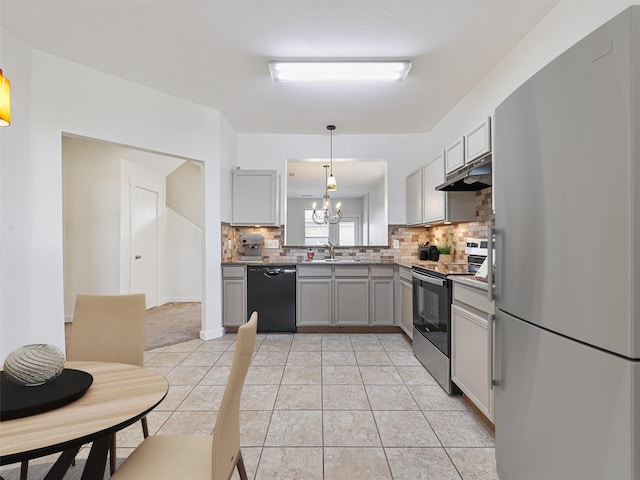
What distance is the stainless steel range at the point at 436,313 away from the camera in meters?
2.41

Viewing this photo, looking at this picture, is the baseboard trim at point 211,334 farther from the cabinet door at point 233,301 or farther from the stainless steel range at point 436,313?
the stainless steel range at point 436,313

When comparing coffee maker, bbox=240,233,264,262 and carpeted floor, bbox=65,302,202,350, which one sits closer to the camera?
carpeted floor, bbox=65,302,202,350

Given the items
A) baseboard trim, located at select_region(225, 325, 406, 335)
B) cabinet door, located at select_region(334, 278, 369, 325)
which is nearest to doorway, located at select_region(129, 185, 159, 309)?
baseboard trim, located at select_region(225, 325, 406, 335)

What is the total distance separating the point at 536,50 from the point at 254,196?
10.6 ft

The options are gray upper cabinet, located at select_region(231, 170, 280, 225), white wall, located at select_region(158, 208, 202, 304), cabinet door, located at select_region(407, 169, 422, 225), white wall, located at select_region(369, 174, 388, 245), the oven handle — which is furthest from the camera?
white wall, located at select_region(158, 208, 202, 304)

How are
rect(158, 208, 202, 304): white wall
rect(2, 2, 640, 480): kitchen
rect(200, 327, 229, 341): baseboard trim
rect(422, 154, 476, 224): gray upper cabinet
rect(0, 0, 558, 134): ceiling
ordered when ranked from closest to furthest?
rect(0, 0, 558, 134): ceiling
rect(2, 2, 640, 480): kitchen
rect(422, 154, 476, 224): gray upper cabinet
rect(200, 327, 229, 341): baseboard trim
rect(158, 208, 202, 304): white wall

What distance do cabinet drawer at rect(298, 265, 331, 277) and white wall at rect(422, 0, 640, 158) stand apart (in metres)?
2.17

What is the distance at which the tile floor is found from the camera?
64.4 inches

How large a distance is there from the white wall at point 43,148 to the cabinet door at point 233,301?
1596 millimetres

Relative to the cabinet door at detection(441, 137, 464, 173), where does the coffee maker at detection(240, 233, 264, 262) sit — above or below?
below

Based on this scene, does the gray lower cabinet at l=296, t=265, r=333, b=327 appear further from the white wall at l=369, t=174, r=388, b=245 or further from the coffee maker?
the white wall at l=369, t=174, r=388, b=245

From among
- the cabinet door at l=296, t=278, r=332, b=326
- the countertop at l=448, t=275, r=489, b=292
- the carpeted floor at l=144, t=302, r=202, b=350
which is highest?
the countertop at l=448, t=275, r=489, b=292

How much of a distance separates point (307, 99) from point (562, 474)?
11.1 ft

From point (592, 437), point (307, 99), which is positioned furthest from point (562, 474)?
point (307, 99)
